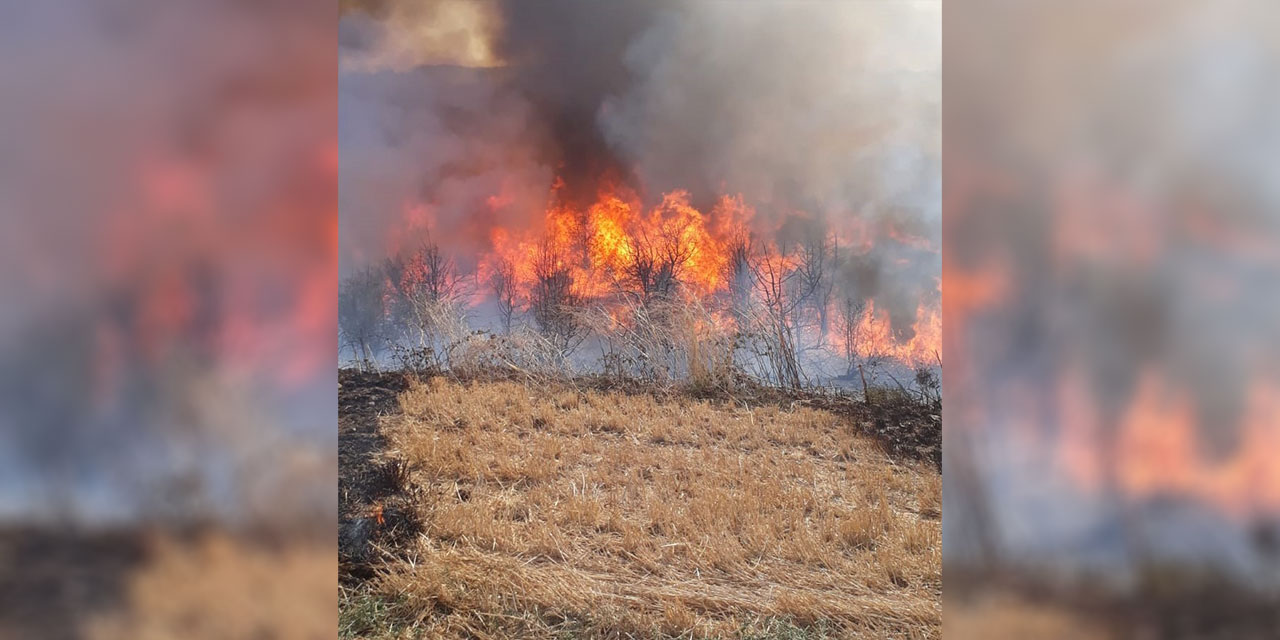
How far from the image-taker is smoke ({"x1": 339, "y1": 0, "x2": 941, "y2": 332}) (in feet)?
9.08

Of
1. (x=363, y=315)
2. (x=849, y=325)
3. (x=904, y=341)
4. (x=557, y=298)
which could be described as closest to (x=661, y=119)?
(x=557, y=298)

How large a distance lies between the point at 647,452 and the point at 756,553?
1.94ft

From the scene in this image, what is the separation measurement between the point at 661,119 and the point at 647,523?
170 centimetres

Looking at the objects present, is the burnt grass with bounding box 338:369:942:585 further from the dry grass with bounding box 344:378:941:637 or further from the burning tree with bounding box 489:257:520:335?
the burning tree with bounding box 489:257:520:335

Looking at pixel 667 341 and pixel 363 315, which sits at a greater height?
pixel 363 315

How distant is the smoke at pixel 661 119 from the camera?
277 centimetres

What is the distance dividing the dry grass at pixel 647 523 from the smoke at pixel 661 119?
71cm

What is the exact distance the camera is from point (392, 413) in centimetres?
296
